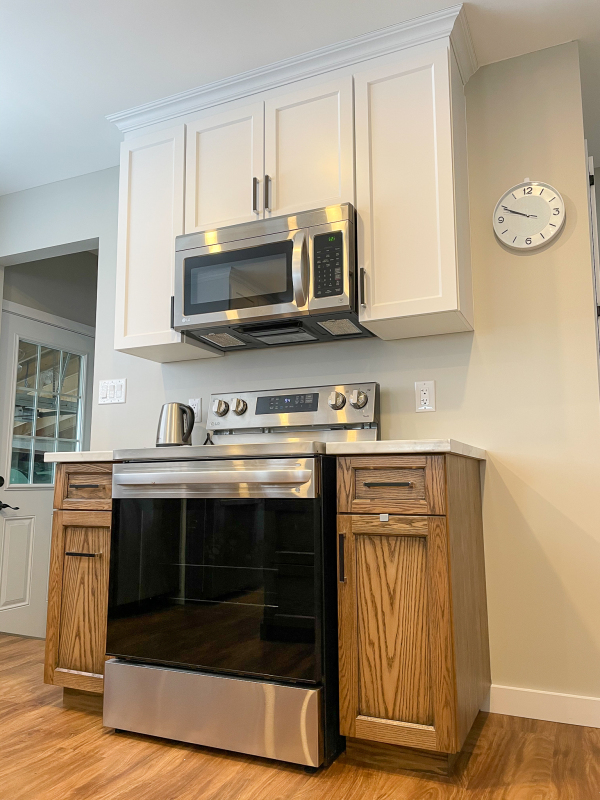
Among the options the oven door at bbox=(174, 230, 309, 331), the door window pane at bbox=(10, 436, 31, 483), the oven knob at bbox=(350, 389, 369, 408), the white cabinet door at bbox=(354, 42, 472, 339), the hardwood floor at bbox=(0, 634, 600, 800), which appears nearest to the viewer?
the hardwood floor at bbox=(0, 634, 600, 800)

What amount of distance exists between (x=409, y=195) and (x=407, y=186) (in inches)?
1.4

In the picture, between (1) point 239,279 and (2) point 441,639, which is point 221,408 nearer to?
(1) point 239,279

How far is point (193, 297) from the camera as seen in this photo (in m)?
2.39

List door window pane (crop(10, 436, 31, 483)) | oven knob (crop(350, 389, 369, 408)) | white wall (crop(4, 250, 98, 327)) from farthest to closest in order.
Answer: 1. white wall (crop(4, 250, 98, 327))
2. door window pane (crop(10, 436, 31, 483))
3. oven knob (crop(350, 389, 369, 408))

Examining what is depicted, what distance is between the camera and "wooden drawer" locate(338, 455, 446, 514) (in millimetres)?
1681

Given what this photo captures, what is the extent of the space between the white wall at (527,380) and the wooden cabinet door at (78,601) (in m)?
0.98

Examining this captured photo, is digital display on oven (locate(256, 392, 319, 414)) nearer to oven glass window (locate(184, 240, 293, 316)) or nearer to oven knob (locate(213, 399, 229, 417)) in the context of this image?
oven knob (locate(213, 399, 229, 417))

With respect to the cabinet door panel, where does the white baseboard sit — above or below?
below

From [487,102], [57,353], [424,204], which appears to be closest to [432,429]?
[424,204]

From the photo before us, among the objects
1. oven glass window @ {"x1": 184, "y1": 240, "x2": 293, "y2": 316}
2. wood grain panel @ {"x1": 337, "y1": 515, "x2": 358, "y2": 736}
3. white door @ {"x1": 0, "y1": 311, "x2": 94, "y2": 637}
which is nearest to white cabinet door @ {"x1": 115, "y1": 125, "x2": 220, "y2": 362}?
oven glass window @ {"x1": 184, "y1": 240, "x2": 293, "y2": 316}

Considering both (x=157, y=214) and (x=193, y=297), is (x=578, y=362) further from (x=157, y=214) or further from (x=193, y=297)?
(x=157, y=214)

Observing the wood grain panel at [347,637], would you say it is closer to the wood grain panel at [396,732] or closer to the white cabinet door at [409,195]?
the wood grain panel at [396,732]

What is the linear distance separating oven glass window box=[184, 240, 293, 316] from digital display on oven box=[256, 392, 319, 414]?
0.41 m

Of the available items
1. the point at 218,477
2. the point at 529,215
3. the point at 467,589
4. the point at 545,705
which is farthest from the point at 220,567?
the point at 529,215
